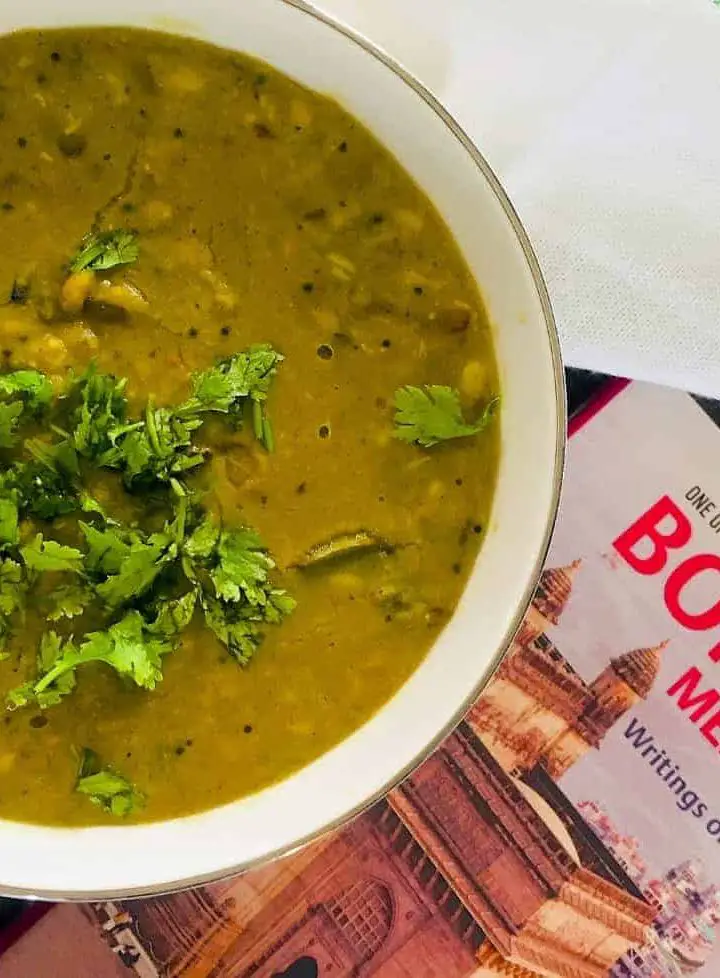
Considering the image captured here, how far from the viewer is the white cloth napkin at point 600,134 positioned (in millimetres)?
1592

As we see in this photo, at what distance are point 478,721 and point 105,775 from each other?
0.65 metres

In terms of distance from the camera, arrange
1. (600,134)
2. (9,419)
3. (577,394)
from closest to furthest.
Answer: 1. (9,419)
2. (600,134)
3. (577,394)

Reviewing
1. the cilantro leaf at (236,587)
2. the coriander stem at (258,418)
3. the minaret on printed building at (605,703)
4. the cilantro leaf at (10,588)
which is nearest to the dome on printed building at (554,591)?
the minaret on printed building at (605,703)

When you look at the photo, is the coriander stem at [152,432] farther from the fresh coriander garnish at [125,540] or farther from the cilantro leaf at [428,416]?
the cilantro leaf at [428,416]

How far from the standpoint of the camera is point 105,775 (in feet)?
4.97

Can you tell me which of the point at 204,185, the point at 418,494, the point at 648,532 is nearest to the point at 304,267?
the point at 204,185

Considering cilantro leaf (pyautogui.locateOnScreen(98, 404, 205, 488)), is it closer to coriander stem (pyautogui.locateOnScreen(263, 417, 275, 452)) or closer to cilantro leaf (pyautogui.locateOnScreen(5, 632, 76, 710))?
coriander stem (pyautogui.locateOnScreen(263, 417, 275, 452))

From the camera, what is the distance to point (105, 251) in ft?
4.59

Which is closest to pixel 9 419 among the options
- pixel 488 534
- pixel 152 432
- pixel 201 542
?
pixel 152 432

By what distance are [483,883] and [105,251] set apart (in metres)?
1.26

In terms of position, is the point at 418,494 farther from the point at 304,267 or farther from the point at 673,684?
the point at 673,684

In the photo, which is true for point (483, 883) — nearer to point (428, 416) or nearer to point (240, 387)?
point (428, 416)

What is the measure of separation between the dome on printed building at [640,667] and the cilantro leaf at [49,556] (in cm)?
96

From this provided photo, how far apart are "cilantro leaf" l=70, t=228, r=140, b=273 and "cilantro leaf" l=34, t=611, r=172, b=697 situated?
0.50 meters
